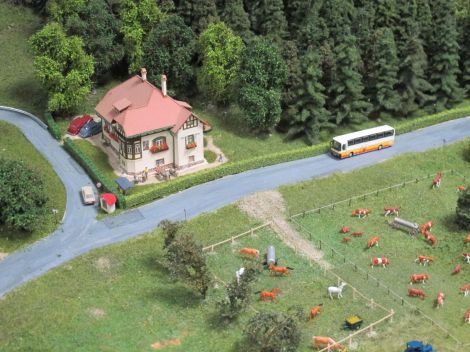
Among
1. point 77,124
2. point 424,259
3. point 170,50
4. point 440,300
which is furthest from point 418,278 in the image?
point 77,124

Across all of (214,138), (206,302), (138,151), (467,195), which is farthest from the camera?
(214,138)

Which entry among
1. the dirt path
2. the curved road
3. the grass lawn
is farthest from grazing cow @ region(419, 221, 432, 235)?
the grass lawn

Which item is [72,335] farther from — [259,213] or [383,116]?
[383,116]

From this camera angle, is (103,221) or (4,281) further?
(103,221)

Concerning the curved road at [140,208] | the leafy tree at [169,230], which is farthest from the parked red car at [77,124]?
the leafy tree at [169,230]

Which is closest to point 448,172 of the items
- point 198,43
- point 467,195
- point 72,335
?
point 467,195

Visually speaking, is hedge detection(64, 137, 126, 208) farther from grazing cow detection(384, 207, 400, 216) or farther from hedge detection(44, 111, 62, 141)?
grazing cow detection(384, 207, 400, 216)

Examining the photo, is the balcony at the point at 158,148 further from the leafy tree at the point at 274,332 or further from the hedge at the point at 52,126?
the leafy tree at the point at 274,332

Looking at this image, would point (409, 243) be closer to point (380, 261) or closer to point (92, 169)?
point (380, 261)
